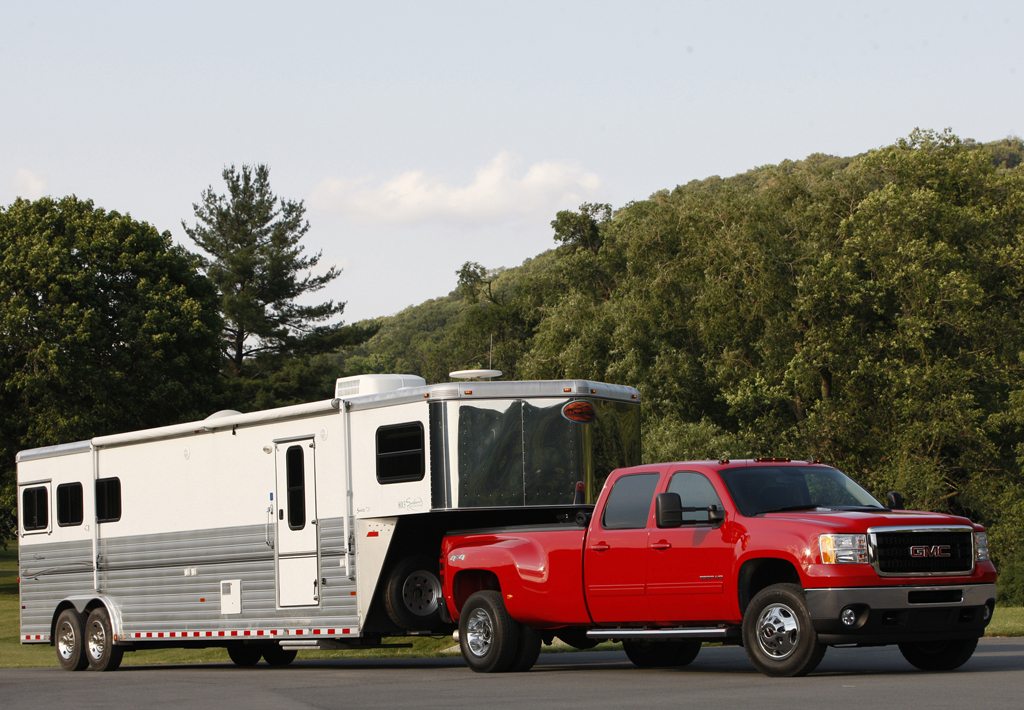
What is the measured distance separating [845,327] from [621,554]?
29.7 m

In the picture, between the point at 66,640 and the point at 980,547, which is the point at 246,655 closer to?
the point at 66,640

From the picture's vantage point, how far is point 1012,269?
42.0 meters

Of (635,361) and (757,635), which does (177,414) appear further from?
(757,635)

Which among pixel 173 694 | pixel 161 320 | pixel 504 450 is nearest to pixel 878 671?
pixel 504 450

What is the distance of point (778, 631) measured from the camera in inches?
453

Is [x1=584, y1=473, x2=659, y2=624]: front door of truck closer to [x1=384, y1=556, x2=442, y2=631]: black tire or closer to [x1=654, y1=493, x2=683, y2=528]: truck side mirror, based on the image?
[x1=654, y1=493, x2=683, y2=528]: truck side mirror

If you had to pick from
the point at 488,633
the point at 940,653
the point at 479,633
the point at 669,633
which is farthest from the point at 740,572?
the point at 479,633

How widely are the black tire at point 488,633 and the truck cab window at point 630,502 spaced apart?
1.66 meters

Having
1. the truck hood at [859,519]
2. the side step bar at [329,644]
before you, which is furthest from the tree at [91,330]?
the truck hood at [859,519]

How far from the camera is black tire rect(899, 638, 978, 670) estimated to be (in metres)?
12.2

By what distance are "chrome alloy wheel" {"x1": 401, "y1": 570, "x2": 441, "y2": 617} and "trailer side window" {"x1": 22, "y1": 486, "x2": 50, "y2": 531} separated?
7.63 metres

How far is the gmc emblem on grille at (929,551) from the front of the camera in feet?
37.5

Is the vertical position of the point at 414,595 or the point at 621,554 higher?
the point at 621,554

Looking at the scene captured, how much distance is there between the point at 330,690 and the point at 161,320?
32520 mm
